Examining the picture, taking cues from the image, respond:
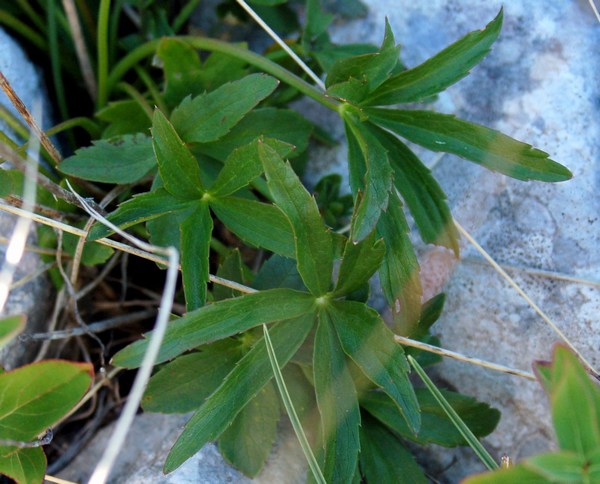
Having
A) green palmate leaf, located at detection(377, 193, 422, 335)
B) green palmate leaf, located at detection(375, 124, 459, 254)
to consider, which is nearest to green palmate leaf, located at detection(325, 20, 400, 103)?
green palmate leaf, located at detection(375, 124, 459, 254)

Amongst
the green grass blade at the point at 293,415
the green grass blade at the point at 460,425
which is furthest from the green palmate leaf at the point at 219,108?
the green grass blade at the point at 460,425

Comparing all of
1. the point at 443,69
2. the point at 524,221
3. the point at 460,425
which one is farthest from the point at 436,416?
the point at 443,69

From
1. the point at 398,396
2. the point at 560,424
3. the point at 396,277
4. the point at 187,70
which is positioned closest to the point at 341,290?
the point at 396,277

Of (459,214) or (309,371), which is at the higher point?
(459,214)

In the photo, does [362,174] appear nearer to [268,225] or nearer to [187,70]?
[268,225]

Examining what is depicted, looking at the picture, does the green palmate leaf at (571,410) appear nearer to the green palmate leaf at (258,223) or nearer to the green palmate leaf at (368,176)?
the green palmate leaf at (368,176)

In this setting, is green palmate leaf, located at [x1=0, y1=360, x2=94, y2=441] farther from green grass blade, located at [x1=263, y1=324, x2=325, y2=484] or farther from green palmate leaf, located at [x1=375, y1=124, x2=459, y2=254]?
green palmate leaf, located at [x1=375, y1=124, x2=459, y2=254]
